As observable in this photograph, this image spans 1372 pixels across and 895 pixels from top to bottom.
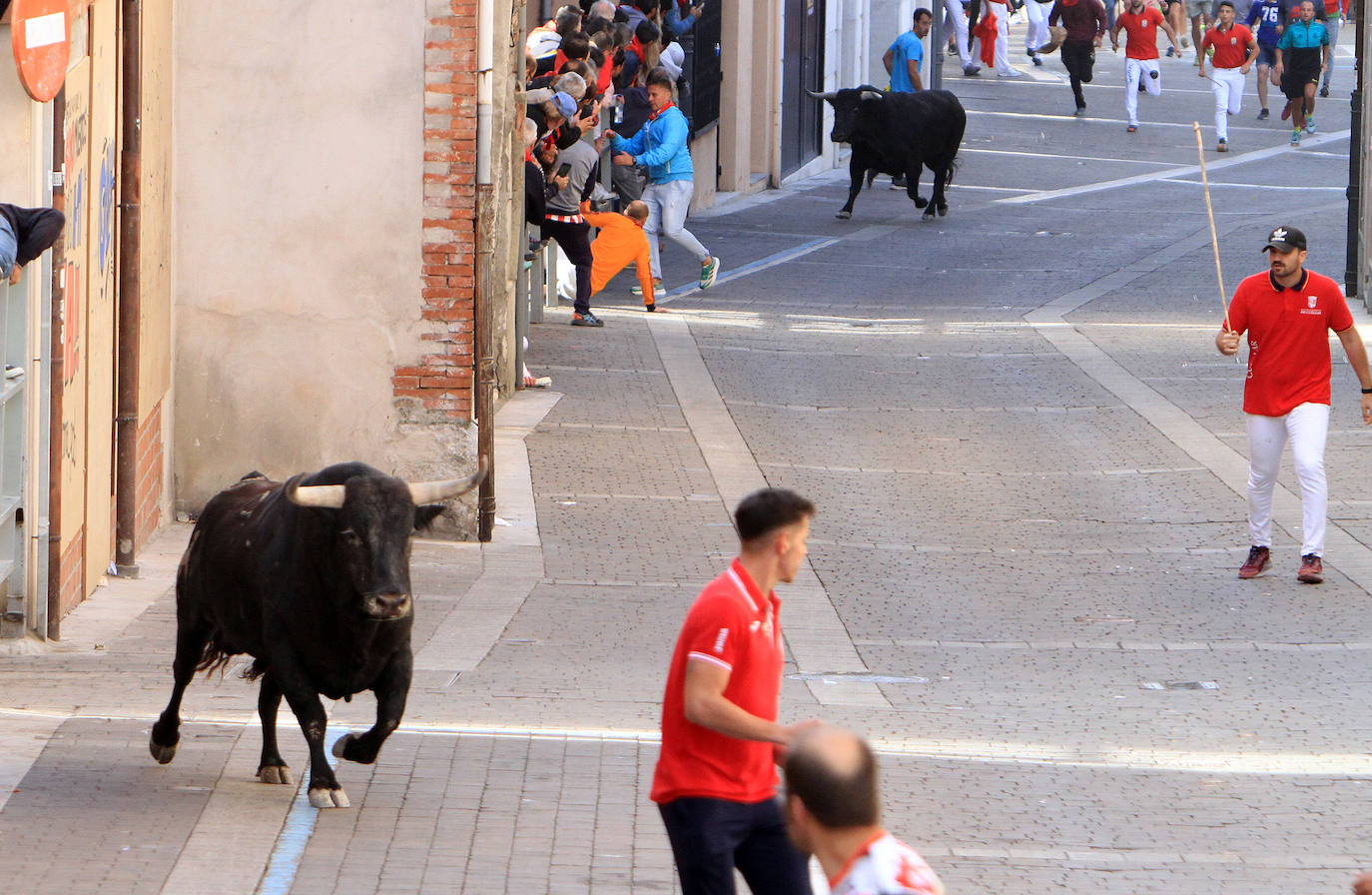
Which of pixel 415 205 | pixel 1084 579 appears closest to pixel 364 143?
pixel 415 205

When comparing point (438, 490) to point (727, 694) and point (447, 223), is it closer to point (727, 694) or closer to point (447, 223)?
point (727, 694)

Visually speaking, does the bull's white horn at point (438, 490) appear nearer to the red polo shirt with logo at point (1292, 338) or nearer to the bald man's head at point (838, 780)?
the bald man's head at point (838, 780)

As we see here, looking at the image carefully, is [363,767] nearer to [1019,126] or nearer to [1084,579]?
[1084,579]

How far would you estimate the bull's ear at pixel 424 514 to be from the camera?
684 centimetres

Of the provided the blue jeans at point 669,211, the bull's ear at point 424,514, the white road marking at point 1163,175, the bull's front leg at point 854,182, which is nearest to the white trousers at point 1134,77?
the white road marking at point 1163,175

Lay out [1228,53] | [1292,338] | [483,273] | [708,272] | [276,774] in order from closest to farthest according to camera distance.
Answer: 1. [276,774]
2. [1292,338]
3. [483,273]
4. [708,272]
5. [1228,53]

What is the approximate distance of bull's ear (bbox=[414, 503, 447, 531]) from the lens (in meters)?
6.84

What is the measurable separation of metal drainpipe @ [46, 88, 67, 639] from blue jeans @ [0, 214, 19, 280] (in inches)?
30.8

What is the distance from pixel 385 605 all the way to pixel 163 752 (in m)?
1.48

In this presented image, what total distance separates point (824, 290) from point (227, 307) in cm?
1127

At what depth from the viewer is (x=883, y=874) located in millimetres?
3691

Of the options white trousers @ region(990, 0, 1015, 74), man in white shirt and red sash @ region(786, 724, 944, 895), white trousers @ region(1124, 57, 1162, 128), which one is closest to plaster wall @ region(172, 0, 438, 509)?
man in white shirt and red sash @ region(786, 724, 944, 895)

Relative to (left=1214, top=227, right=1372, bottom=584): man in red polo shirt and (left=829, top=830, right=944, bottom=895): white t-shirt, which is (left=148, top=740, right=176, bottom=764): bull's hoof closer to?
(left=829, top=830, right=944, bottom=895): white t-shirt

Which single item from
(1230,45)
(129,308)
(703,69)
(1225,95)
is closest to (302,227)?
(129,308)
